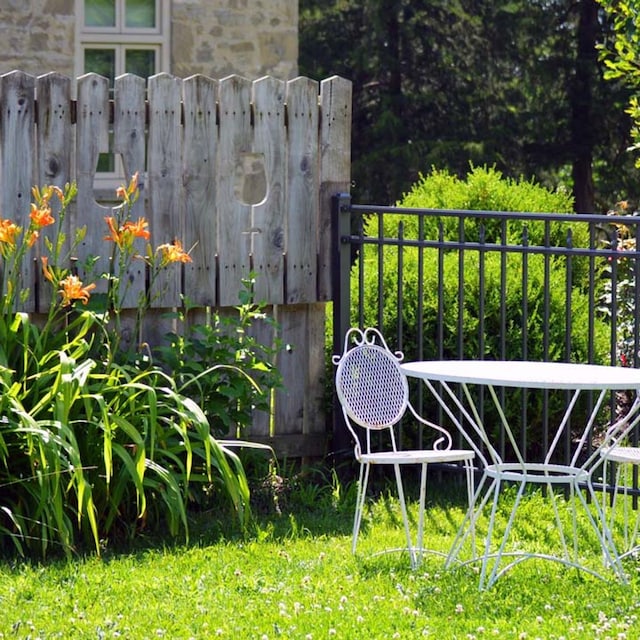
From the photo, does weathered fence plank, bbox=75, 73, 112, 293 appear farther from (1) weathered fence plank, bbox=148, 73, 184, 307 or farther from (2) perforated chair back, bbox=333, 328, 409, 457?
(2) perforated chair back, bbox=333, 328, 409, 457

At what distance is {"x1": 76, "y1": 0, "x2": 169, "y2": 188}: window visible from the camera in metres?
10.8

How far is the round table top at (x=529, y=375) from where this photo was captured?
3.90 m

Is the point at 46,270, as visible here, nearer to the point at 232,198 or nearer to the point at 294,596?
the point at 232,198

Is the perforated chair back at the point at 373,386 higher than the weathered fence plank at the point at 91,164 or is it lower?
lower

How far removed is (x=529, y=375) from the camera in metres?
4.14

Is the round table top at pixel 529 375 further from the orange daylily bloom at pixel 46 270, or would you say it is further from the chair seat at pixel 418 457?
the orange daylily bloom at pixel 46 270

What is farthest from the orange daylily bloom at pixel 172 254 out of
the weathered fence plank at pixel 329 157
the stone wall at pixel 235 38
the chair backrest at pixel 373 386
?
the stone wall at pixel 235 38

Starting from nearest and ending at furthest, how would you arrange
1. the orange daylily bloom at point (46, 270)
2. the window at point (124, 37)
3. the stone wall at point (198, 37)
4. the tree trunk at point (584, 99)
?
the orange daylily bloom at point (46, 270)
the stone wall at point (198, 37)
the window at point (124, 37)
the tree trunk at point (584, 99)

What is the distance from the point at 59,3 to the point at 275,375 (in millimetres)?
6411

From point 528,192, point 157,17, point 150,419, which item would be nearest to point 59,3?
point 157,17

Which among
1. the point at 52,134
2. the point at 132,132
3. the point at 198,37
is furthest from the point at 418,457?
the point at 198,37

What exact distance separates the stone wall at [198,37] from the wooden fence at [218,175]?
5458mm

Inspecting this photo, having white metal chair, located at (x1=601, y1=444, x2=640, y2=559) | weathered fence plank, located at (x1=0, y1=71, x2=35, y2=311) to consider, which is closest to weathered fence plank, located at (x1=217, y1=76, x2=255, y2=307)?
weathered fence plank, located at (x1=0, y1=71, x2=35, y2=311)

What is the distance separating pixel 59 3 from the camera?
1048 cm
